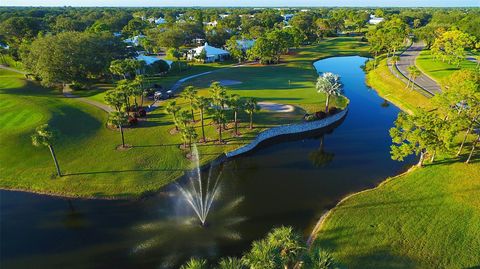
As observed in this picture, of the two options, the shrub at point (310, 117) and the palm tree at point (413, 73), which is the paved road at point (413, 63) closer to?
the palm tree at point (413, 73)

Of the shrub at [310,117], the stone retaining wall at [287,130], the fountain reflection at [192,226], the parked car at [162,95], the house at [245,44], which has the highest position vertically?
the house at [245,44]

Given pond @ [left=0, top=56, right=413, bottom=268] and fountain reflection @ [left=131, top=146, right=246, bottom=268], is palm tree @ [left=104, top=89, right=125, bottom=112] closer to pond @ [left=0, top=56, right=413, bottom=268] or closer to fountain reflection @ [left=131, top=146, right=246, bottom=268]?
pond @ [left=0, top=56, right=413, bottom=268]

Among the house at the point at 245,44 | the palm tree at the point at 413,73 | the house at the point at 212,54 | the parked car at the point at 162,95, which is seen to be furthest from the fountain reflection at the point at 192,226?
the house at the point at 245,44

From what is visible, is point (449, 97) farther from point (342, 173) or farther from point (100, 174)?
point (100, 174)

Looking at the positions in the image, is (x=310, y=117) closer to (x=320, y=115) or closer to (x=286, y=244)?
(x=320, y=115)

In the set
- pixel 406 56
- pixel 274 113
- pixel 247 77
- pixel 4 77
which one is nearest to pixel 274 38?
pixel 247 77
